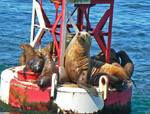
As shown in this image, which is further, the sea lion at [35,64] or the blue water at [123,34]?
the blue water at [123,34]

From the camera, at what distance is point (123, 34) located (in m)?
24.1

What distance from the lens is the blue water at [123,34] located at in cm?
1661

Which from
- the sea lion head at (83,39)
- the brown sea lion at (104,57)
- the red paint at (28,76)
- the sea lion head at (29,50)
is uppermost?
the sea lion head at (83,39)

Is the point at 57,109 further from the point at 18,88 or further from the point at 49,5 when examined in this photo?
the point at 49,5

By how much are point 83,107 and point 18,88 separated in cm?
158

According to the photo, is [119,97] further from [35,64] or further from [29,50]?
[29,50]

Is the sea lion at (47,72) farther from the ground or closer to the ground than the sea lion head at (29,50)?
closer to the ground

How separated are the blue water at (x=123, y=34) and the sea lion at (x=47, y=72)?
2.84m

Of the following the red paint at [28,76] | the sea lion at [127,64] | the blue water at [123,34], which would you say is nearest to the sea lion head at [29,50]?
the red paint at [28,76]

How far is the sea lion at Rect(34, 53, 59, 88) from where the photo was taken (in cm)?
1183

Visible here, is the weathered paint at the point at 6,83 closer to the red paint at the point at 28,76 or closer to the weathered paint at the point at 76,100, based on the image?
the red paint at the point at 28,76

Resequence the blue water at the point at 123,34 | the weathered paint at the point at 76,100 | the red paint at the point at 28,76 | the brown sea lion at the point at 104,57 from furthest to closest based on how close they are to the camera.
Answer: the blue water at the point at 123,34 < the brown sea lion at the point at 104,57 < the red paint at the point at 28,76 < the weathered paint at the point at 76,100

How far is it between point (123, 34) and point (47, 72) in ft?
40.6

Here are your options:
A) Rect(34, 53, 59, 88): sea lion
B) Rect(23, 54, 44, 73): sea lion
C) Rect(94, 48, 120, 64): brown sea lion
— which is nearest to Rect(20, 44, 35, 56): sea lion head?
Rect(23, 54, 44, 73): sea lion
